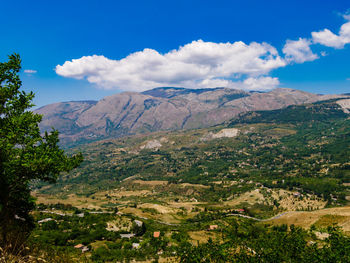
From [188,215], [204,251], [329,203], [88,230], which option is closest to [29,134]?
[204,251]

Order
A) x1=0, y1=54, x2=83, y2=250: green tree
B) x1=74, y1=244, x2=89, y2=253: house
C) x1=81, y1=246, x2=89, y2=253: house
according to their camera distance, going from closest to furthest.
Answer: x1=0, y1=54, x2=83, y2=250: green tree → x1=81, y1=246, x2=89, y2=253: house → x1=74, y1=244, x2=89, y2=253: house

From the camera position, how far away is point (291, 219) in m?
106

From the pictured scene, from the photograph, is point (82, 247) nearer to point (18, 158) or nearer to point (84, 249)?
point (84, 249)

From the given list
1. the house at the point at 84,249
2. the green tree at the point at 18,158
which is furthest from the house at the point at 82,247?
the green tree at the point at 18,158

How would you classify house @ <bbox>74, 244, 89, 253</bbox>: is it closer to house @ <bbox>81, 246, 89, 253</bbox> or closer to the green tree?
house @ <bbox>81, 246, 89, 253</bbox>

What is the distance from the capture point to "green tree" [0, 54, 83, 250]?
708 inches

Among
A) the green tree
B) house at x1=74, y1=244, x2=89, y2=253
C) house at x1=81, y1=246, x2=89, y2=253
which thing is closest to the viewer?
the green tree

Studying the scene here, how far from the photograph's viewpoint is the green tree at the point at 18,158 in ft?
59.0

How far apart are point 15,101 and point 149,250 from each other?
51.0 metres

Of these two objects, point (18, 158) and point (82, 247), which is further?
point (82, 247)

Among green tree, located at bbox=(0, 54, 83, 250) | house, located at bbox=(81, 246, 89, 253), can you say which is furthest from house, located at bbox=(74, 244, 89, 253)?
green tree, located at bbox=(0, 54, 83, 250)

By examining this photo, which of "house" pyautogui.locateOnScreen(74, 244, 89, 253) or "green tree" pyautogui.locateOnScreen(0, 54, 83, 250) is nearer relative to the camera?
"green tree" pyautogui.locateOnScreen(0, 54, 83, 250)

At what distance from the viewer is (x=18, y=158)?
18.7 meters

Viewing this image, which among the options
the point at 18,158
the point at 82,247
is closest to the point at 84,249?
the point at 82,247
